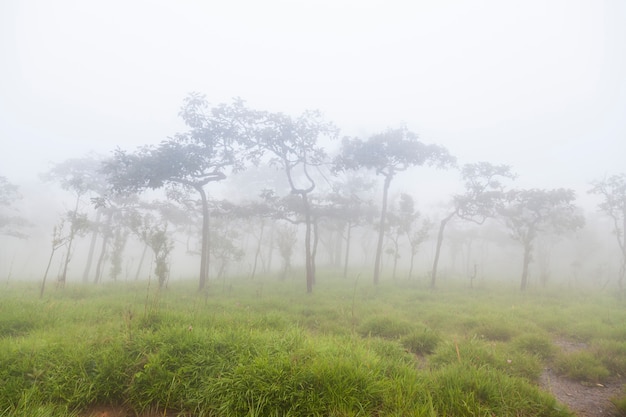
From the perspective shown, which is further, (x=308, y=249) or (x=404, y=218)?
(x=404, y=218)

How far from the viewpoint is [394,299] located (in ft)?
51.8

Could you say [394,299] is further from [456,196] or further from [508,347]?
[456,196]

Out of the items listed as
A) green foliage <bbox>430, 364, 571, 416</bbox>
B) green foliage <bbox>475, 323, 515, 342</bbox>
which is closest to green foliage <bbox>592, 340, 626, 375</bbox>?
green foliage <bbox>475, 323, 515, 342</bbox>

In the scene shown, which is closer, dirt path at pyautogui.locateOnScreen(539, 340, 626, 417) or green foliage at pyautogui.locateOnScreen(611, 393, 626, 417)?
green foliage at pyautogui.locateOnScreen(611, 393, 626, 417)

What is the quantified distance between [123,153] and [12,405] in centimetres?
1561

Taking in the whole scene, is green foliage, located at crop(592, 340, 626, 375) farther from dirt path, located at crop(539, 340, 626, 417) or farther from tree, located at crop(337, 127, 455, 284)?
tree, located at crop(337, 127, 455, 284)

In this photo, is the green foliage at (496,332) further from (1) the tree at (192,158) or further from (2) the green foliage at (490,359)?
(1) the tree at (192,158)

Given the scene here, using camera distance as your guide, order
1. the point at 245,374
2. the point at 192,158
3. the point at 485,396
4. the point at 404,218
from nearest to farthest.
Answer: the point at 245,374 → the point at 485,396 → the point at 192,158 → the point at 404,218

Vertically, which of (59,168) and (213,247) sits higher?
(59,168)

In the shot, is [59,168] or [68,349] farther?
[59,168]

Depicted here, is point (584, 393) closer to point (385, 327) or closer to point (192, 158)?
point (385, 327)

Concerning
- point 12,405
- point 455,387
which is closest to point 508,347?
point 455,387

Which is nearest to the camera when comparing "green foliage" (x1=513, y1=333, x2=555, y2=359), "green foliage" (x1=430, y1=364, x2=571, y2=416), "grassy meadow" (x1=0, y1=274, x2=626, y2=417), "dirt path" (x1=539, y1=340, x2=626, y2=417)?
"grassy meadow" (x1=0, y1=274, x2=626, y2=417)

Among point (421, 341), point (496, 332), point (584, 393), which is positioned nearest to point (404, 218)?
point (496, 332)
